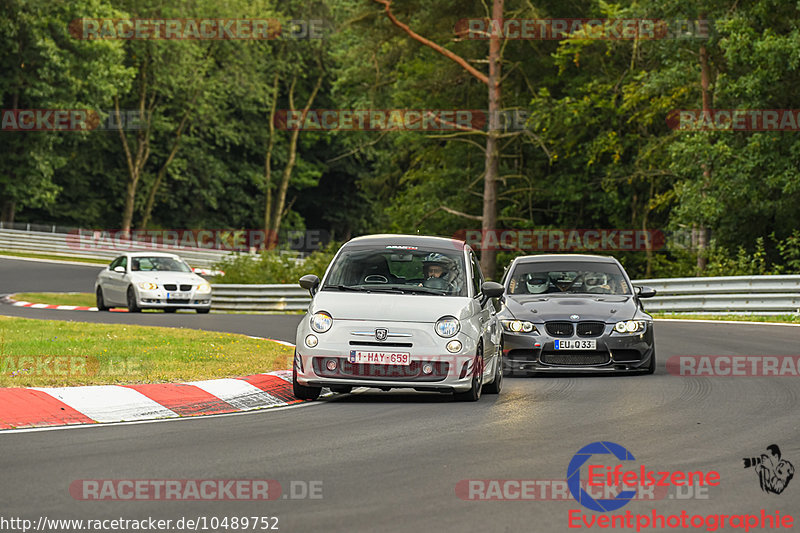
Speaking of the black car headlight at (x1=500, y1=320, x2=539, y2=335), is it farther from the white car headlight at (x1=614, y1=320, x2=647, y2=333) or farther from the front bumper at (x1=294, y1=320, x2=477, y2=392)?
the front bumper at (x1=294, y1=320, x2=477, y2=392)

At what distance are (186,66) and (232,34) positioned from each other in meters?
4.58

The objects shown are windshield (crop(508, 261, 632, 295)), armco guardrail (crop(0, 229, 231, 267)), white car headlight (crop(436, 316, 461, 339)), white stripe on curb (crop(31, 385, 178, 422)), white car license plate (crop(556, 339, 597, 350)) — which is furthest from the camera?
armco guardrail (crop(0, 229, 231, 267))

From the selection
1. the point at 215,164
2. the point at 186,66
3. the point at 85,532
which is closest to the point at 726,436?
the point at 85,532

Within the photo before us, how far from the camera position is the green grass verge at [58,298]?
38.1 metres

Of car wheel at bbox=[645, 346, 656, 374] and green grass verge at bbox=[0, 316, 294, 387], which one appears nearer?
green grass verge at bbox=[0, 316, 294, 387]

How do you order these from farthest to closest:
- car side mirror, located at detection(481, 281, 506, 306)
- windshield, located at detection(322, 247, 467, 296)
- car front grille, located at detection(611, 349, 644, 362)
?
car front grille, located at detection(611, 349, 644, 362), car side mirror, located at detection(481, 281, 506, 306), windshield, located at detection(322, 247, 467, 296)

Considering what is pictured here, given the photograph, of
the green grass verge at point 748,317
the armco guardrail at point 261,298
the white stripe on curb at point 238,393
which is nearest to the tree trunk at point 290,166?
the armco guardrail at point 261,298

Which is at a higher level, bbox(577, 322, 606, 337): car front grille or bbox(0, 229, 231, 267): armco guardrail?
bbox(0, 229, 231, 267): armco guardrail

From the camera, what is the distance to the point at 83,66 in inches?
2501

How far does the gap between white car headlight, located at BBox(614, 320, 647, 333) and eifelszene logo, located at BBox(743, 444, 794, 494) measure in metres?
6.17

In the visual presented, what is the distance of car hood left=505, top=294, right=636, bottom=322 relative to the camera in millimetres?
15594

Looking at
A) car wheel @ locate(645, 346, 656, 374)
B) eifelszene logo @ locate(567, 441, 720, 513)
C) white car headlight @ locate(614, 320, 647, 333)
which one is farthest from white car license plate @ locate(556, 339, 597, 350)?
eifelszene logo @ locate(567, 441, 720, 513)

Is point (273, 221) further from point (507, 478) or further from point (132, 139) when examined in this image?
point (507, 478)

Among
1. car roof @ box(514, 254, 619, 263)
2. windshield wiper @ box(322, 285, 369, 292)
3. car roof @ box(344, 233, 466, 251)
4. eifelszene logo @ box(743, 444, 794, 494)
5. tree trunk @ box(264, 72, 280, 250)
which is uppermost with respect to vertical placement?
tree trunk @ box(264, 72, 280, 250)
